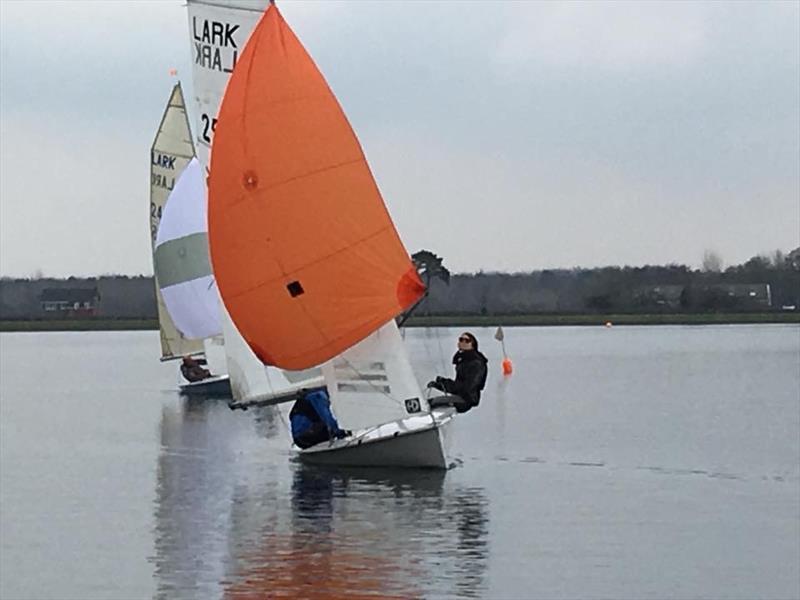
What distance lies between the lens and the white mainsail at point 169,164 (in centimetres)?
3544

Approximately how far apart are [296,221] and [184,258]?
15.4 m

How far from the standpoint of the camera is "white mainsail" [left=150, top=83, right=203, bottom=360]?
35.4m

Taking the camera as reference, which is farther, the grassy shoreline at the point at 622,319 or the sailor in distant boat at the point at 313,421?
the grassy shoreline at the point at 622,319

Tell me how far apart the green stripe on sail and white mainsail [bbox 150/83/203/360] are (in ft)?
9.64

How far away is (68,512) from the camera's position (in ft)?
51.2

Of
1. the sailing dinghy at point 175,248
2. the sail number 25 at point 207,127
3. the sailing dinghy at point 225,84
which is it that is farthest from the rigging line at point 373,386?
the sailing dinghy at point 175,248

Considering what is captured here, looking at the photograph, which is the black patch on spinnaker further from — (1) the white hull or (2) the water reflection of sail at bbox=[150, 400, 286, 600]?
(2) the water reflection of sail at bbox=[150, 400, 286, 600]

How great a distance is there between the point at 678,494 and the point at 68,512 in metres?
5.90

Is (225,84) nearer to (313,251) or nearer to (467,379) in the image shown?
(313,251)

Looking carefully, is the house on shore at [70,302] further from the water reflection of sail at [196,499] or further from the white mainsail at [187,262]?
the water reflection of sail at [196,499]

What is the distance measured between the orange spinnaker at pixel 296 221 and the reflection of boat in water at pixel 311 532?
1.61 m

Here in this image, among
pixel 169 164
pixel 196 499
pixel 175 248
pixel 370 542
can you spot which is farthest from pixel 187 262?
pixel 370 542

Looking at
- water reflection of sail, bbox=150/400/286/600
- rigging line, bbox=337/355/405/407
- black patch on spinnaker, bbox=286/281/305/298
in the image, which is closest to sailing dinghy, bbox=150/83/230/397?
water reflection of sail, bbox=150/400/286/600

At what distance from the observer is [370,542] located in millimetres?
13172
